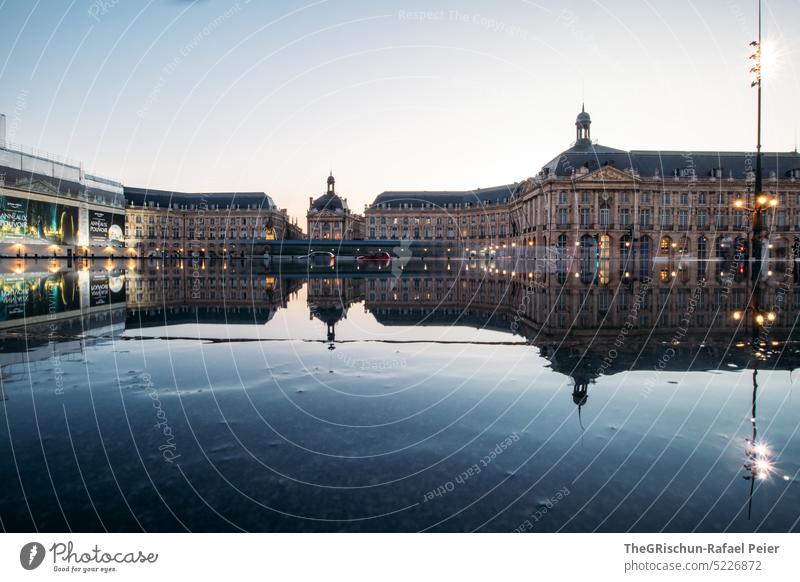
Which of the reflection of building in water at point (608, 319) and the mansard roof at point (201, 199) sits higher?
the mansard roof at point (201, 199)

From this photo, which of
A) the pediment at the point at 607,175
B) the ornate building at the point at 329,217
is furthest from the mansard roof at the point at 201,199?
the pediment at the point at 607,175

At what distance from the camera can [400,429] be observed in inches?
236

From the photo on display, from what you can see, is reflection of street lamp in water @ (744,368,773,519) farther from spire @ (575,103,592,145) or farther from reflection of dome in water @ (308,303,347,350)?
spire @ (575,103,592,145)

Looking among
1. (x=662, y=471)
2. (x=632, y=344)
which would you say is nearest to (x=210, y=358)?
(x=662, y=471)

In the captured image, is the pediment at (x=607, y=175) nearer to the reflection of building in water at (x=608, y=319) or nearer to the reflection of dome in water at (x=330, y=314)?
the reflection of building in water at (x=608, y=319)

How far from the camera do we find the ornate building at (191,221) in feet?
431

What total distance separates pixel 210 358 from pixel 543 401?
6551mm

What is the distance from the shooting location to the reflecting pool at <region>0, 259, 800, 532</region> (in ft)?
13.5

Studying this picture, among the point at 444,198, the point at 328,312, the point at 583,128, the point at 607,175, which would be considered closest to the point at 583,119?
the point at 583,128

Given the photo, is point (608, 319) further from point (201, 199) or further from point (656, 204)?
point (201, 199)

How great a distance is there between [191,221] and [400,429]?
14173 centimetres

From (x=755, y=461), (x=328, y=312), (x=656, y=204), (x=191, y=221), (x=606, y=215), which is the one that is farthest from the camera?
(x=191, y=221)

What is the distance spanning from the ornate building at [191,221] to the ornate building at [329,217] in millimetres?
12010
